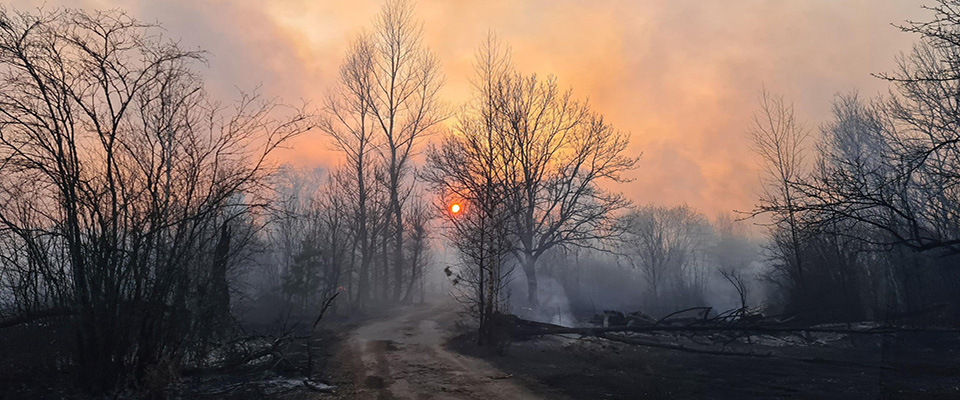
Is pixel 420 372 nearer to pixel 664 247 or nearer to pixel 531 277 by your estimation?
pixel 531 277

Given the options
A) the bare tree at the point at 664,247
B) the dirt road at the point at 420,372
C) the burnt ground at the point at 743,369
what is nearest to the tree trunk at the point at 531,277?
the dirt road at the point at 420,372

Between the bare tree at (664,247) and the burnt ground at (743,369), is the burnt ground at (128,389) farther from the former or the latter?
the bare tree at (664,247)

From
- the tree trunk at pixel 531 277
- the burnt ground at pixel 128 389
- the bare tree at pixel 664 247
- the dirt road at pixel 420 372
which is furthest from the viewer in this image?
the bare tree at pixel 664 247

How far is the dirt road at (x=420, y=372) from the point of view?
8117 millimetres

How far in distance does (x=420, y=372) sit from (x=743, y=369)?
763cm

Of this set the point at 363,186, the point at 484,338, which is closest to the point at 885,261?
the point at 484,338

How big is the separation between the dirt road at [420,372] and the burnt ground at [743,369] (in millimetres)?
736

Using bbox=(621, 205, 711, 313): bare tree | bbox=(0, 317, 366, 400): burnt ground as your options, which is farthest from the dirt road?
bbox=(621, 205, 711, 313): bare tree

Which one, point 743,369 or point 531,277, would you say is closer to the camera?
point 743,369

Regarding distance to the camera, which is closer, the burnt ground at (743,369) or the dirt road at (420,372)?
the burnt ground at (743,369)

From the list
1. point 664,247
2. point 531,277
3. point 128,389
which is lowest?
point 128,389

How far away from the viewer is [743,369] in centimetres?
1013

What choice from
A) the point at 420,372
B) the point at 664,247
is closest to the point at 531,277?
the point at 420,372

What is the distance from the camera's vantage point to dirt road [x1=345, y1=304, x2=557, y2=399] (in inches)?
320
